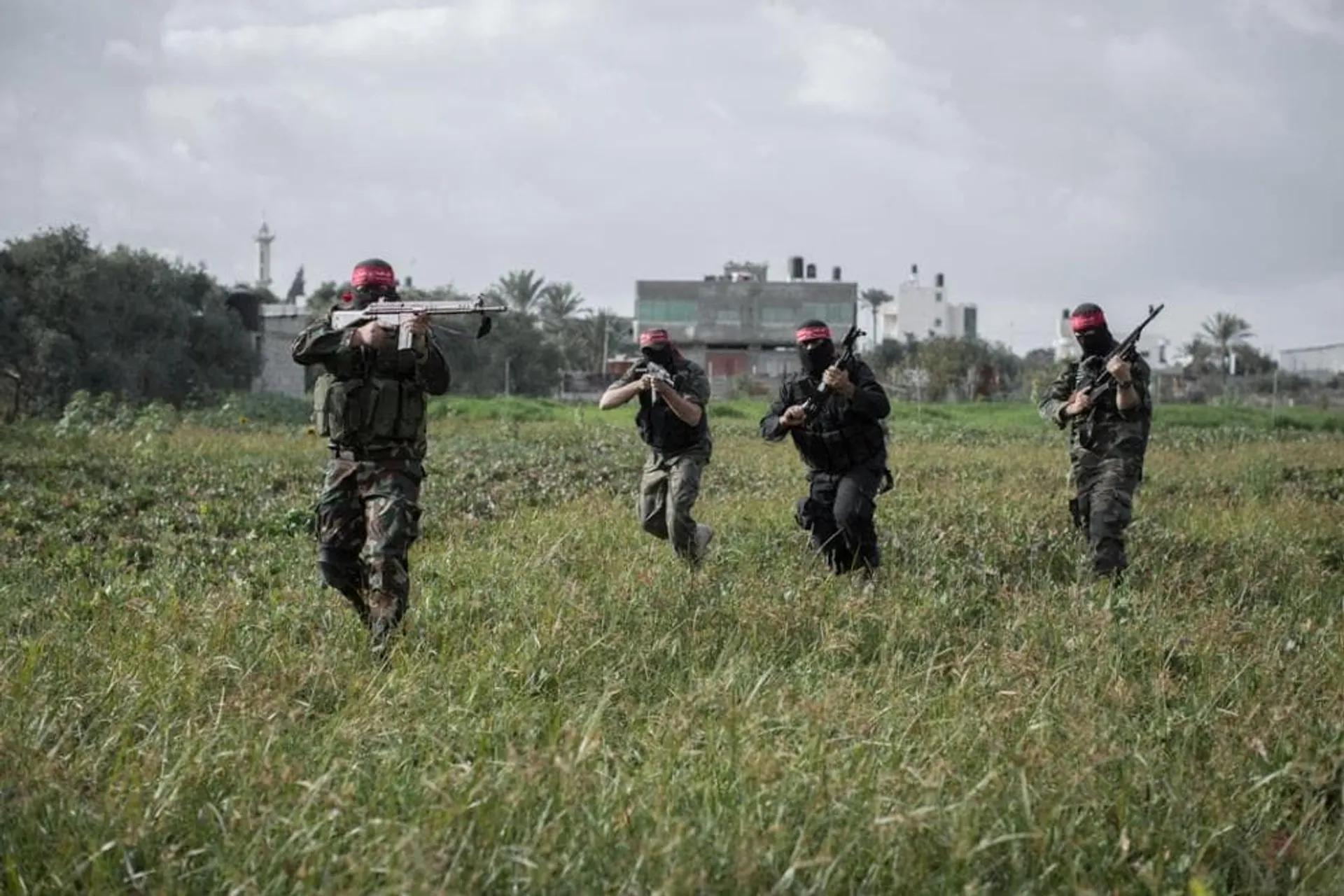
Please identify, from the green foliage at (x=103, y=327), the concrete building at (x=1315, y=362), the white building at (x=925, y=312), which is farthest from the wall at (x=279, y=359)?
the white building at (x=925, y=312)

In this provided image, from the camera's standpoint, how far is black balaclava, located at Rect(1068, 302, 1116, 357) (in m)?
8.66

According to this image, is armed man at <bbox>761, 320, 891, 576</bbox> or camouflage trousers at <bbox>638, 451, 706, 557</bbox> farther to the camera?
camouflage trousers at <bbox>638, 451, 706, 557</bbox>

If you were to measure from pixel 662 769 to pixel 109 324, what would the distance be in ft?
106

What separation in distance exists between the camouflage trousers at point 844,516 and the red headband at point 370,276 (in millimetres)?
2782

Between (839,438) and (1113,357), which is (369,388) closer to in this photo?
(839,438)

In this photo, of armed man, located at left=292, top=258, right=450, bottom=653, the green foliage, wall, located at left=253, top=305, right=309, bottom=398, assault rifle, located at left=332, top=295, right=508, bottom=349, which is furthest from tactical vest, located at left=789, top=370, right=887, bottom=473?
wall, located at left=253, top=305, right=309, bottom=398

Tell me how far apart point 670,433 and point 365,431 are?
8.58ft

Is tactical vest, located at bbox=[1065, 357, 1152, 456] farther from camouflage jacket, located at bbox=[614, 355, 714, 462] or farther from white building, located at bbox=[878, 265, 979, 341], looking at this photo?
white building, located at bbox=[878, 265, 979, 341]

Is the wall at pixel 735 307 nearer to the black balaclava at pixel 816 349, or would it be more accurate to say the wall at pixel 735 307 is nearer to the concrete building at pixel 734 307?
the concrete building at pixel 734 307

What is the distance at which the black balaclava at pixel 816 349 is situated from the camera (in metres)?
8.12

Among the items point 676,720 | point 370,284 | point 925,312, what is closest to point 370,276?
point 370,284

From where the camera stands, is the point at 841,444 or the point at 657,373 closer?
the point at 841,444

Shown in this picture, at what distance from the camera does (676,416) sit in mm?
8539

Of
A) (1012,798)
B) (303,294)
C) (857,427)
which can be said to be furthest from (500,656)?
(303,294)
